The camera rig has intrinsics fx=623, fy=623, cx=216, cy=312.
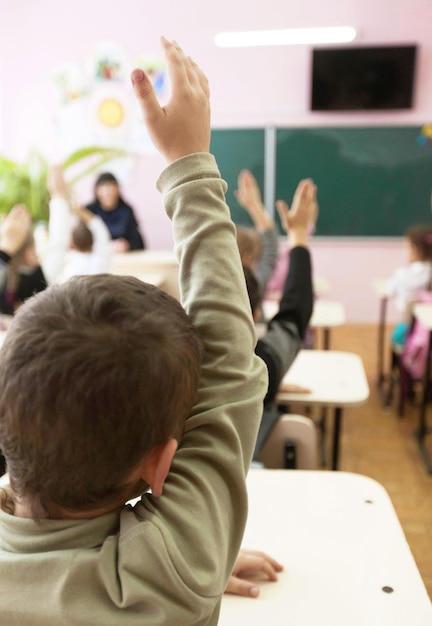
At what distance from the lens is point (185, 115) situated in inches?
24.8

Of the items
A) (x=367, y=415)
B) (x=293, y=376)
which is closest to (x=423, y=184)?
(x=367, y=415)

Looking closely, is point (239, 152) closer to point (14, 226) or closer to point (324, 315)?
point (324, 315)

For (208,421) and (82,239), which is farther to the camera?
(82,239)

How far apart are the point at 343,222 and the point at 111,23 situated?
2.76m

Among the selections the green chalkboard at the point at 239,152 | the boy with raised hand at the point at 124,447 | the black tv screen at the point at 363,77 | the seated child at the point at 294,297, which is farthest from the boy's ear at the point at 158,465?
the black tv screen at the point at 363,77

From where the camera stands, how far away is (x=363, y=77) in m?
5.39

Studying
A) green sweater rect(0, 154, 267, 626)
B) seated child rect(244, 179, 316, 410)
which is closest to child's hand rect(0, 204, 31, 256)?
seated child rect(244, 179, 316, 410)

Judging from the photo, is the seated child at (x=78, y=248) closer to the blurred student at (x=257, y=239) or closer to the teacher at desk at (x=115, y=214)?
the blurred student at (x=257, y=239)

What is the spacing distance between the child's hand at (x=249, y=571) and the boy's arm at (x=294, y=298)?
1.98ft

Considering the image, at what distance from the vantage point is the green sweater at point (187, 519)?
1.72 feet

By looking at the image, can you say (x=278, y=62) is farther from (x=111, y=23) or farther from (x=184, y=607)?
(x=184, y=607)

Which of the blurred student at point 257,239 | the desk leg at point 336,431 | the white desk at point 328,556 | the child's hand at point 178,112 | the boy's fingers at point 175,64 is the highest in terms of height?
the boy's fingers at point 175,64

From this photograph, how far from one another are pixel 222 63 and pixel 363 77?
4.11 feet

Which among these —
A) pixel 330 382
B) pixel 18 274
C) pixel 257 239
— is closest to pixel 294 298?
pixel 330 382
